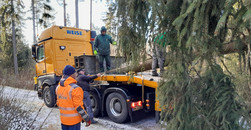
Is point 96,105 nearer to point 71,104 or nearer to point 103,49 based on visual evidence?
point 103,49

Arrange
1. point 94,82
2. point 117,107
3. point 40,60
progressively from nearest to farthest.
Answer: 1. point 117,107
2. point 94,82
3. point 40,60

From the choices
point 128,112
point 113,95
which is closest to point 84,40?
point 113,95

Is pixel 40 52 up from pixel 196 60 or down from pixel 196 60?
up

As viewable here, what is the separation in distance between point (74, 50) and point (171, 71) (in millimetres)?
6073

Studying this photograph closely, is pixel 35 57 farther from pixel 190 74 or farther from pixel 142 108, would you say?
pixel 190 74

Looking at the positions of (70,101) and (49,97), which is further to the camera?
(49,97)

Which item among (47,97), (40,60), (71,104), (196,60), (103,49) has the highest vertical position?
(103,49)

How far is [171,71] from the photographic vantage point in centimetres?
190

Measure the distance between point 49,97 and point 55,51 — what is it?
1.85 meters

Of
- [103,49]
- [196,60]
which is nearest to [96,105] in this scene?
[103,49]

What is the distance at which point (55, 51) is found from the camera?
6.94 metres

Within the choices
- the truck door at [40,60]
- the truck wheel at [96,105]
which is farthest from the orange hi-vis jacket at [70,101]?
the truck door at [40,60]

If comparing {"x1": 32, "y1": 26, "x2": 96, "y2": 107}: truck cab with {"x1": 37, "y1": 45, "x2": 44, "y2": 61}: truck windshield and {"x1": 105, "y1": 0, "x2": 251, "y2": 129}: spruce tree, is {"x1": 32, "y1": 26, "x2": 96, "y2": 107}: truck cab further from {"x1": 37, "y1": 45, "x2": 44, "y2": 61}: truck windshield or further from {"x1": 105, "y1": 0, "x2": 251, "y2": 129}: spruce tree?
{"x1": 105, "y1": 0, "x2": 251, "y2": 129}: spruce tree

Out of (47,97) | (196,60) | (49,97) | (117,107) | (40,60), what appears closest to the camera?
(196,60)
